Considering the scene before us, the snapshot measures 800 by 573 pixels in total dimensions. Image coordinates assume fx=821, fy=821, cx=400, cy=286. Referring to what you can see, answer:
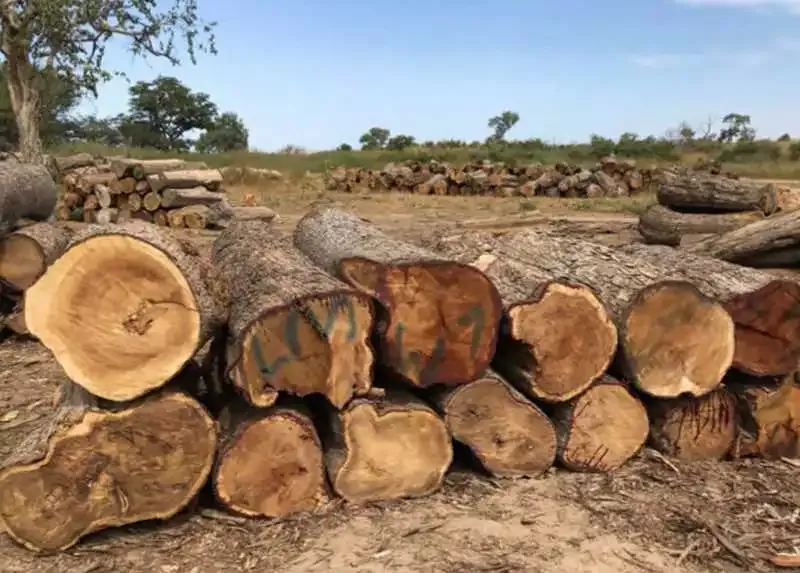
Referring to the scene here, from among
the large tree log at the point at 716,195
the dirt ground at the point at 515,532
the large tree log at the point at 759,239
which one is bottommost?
the dirt ground at the point at 515,532

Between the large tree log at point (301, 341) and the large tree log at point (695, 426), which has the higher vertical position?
the large tree log at point (301, 341)

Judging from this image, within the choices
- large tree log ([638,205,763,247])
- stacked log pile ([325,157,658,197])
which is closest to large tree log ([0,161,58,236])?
large tree log ([638,205,763,247])

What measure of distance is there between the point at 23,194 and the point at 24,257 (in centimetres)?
118

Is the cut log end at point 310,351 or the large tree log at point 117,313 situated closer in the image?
the large tree log at point 117,313

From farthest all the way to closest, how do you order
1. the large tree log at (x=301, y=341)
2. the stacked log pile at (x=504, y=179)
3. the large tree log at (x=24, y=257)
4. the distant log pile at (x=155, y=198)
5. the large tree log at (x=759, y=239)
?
the stacked log pile at (x=504, y=179), the distant log pile at (x=155, y=198), the large tree log at (x=759, y=239), the large tree log at (x=24, y=257), the large tree log at (x=301, y=341)

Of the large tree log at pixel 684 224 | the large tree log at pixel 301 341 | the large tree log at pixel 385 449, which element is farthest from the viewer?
the large tree log at pixel 684 224

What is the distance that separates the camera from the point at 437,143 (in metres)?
34.5

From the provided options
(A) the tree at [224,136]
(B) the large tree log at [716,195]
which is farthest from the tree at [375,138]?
(B) the large tree log at [716,195]

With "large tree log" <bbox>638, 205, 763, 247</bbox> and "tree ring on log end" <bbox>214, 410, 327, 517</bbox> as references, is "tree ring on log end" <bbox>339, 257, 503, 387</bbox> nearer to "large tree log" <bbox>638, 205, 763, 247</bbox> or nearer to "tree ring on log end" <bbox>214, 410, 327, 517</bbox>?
"tree ring on log end" <bbox>214, 410, 327, 517</bbox>

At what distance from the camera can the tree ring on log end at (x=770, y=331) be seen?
14.4ft

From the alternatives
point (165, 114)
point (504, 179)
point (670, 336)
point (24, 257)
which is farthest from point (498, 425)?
point (165, 114)

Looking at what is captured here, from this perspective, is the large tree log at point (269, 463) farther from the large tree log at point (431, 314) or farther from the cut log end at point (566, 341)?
the cut log end at point (566, 341)

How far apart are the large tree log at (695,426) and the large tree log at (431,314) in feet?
3.65

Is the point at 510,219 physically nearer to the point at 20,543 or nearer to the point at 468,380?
the point at 468,380
